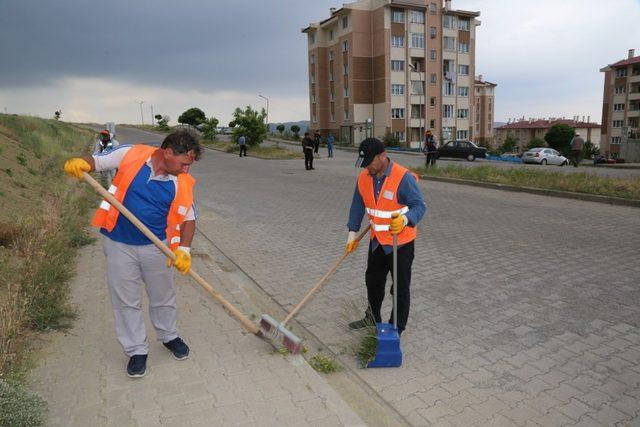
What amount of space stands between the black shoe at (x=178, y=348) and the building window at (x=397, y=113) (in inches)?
1981

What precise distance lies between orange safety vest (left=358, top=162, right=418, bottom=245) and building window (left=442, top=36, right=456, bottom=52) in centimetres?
5567

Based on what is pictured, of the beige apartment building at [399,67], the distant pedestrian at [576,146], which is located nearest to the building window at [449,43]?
the beige apartment building at [399,67]

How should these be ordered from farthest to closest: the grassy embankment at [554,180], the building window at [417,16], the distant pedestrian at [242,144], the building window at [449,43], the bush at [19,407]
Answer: the building window at [449,43] < the building window at [417,16] < the distant pedestrian at [242,144] < the grassy embankment at [554,180] < the bush at [19,407]

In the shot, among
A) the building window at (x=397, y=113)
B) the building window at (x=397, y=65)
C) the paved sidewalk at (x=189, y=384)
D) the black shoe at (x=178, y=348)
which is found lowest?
the paved sidewalk at (x=189, y=384)

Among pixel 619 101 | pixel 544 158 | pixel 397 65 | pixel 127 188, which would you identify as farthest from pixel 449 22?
pixel 127 188

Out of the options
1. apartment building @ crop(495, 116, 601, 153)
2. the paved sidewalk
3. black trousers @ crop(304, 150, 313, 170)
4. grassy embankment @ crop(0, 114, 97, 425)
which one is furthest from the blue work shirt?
apartment building @ crop(495, 116, 601, 153)

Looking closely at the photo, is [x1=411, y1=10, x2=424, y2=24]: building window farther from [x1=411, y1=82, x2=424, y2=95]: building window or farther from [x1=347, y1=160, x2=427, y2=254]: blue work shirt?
[x1=347, y1=160, x2=427, y2=254]: blue work shirt

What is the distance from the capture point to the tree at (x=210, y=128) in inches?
1663

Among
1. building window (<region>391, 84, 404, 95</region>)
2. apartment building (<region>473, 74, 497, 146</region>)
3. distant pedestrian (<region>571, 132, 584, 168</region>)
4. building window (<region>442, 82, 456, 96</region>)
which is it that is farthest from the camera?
apartment building (<region>473, 74, 497, 146</region>)

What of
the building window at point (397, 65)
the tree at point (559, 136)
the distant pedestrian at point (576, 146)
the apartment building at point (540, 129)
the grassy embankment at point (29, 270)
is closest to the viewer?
the grassy embankment at point (29, 270)

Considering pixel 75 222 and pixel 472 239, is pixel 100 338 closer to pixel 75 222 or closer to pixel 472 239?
pixel 75 222

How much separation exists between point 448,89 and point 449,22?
7.32 metres

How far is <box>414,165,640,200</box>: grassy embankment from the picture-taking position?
11328 millimetres

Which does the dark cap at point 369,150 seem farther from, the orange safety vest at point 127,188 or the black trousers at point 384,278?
the orange safety vest at point 127,188
